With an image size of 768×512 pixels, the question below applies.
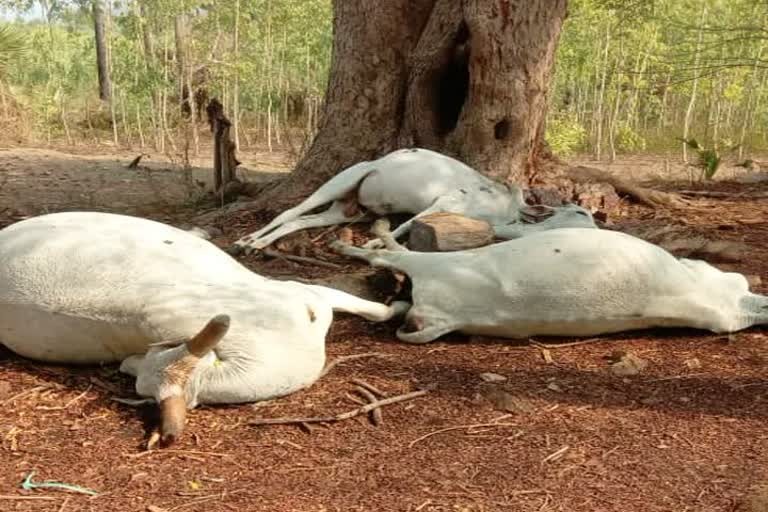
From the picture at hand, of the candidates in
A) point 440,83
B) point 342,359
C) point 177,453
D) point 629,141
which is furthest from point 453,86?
point 629,141

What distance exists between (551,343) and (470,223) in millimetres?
1119

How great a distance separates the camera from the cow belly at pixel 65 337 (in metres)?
3.09

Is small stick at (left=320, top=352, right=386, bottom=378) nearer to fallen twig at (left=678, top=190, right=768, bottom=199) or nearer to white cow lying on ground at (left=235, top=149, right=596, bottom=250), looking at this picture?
white cow lying on ground at (left=235, top=149, right=596, bottom=250)

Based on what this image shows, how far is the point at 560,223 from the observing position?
16.7 ft

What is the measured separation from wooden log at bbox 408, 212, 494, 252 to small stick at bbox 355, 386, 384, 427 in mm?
1403

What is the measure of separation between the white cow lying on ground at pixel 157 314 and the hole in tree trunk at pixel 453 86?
331cm

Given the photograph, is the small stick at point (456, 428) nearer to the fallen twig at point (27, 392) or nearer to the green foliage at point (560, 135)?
the fallen twig at point (27, 392)

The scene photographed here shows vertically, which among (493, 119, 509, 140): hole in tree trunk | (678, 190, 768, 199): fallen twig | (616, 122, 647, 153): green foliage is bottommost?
(616, 122, 647, 153): green foliage

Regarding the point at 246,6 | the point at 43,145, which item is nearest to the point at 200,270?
the point at 43,145

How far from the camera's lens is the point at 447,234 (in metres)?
4.46

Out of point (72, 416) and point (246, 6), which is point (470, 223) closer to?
point (72, 416)

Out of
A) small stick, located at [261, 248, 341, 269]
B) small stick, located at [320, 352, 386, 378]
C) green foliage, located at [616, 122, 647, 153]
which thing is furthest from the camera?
green foliage, located at [616, 122, 647, 153]

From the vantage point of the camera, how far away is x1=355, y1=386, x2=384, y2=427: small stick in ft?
9.60

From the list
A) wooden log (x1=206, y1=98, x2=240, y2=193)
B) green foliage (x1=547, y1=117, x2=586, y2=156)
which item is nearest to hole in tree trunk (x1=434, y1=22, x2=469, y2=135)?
wooden log (x1=206, y1=98, x2=240, y2=193)
